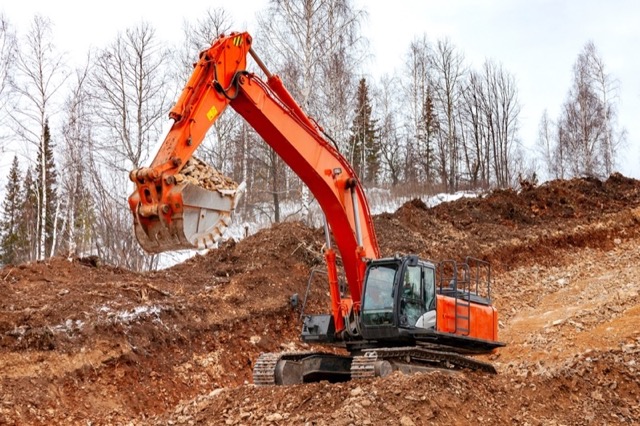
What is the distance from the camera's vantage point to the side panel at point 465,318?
9.56 meters

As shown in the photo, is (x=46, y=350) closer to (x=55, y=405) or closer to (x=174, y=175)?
(x=55, y=405)

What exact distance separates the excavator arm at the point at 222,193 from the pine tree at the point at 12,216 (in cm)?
2761

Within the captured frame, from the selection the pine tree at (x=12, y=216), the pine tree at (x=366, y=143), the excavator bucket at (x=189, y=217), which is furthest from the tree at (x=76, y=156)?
the excavator bucket at (x=189, y=217)

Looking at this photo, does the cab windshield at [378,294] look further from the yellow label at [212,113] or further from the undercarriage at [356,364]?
the yellow label at [212,113]

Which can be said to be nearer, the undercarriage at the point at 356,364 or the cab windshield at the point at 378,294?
the undercarriage at the point at 356,364

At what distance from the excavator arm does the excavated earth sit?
222cm

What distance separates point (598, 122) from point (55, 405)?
3130 centimetres

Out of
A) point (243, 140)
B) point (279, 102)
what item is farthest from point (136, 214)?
point (243, 140)

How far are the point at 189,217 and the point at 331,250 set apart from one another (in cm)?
313

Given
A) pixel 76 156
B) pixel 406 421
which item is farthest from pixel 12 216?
pixel 406 421

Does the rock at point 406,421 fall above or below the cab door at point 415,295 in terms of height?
below

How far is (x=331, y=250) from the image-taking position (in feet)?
32.0

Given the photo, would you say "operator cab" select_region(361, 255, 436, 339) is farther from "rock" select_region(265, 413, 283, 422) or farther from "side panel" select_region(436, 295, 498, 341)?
"rock" select_region(265, 413, 283, 422)

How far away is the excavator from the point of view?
24.7 feet
